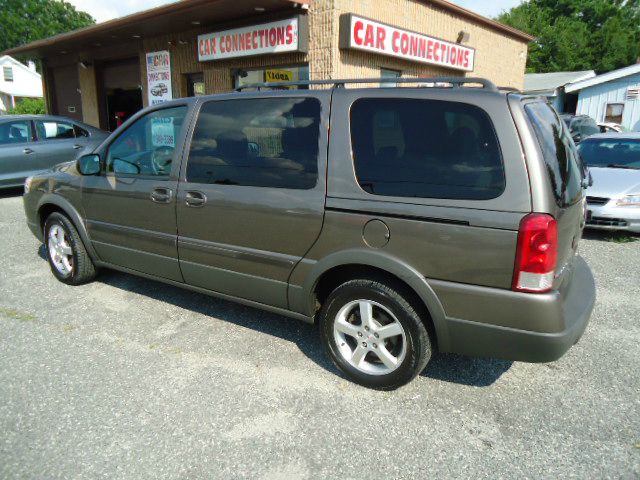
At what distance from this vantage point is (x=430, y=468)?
2.32 metres

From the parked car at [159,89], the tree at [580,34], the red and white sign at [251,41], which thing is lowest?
the parked car at [159,89]

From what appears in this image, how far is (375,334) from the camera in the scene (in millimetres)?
2891

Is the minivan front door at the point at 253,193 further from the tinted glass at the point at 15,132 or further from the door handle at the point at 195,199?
the tinted glass at the point at 15,132

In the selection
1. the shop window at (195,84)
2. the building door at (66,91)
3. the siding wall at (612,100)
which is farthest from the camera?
the siding wall at (612,100)

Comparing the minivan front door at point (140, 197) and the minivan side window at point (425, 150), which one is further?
the minivan front door at point (140, 197)

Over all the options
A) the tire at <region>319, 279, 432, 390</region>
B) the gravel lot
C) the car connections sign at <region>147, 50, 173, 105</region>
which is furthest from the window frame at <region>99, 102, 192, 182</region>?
the car connections sign at <region>147, 50, 173, 105</region>

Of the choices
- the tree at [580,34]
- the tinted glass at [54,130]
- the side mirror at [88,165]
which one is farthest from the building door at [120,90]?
the tree at [580,34]

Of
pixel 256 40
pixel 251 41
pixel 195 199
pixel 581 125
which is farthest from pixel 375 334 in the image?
pixel 581 125

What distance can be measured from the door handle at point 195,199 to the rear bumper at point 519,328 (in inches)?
69.2

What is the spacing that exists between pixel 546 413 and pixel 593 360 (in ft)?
2.79

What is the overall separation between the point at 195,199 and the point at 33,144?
302 inches

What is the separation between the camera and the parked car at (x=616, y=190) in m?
6.40

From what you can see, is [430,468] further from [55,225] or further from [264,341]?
[55,225]

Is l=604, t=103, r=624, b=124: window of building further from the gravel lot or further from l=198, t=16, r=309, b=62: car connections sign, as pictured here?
the gravel lot
